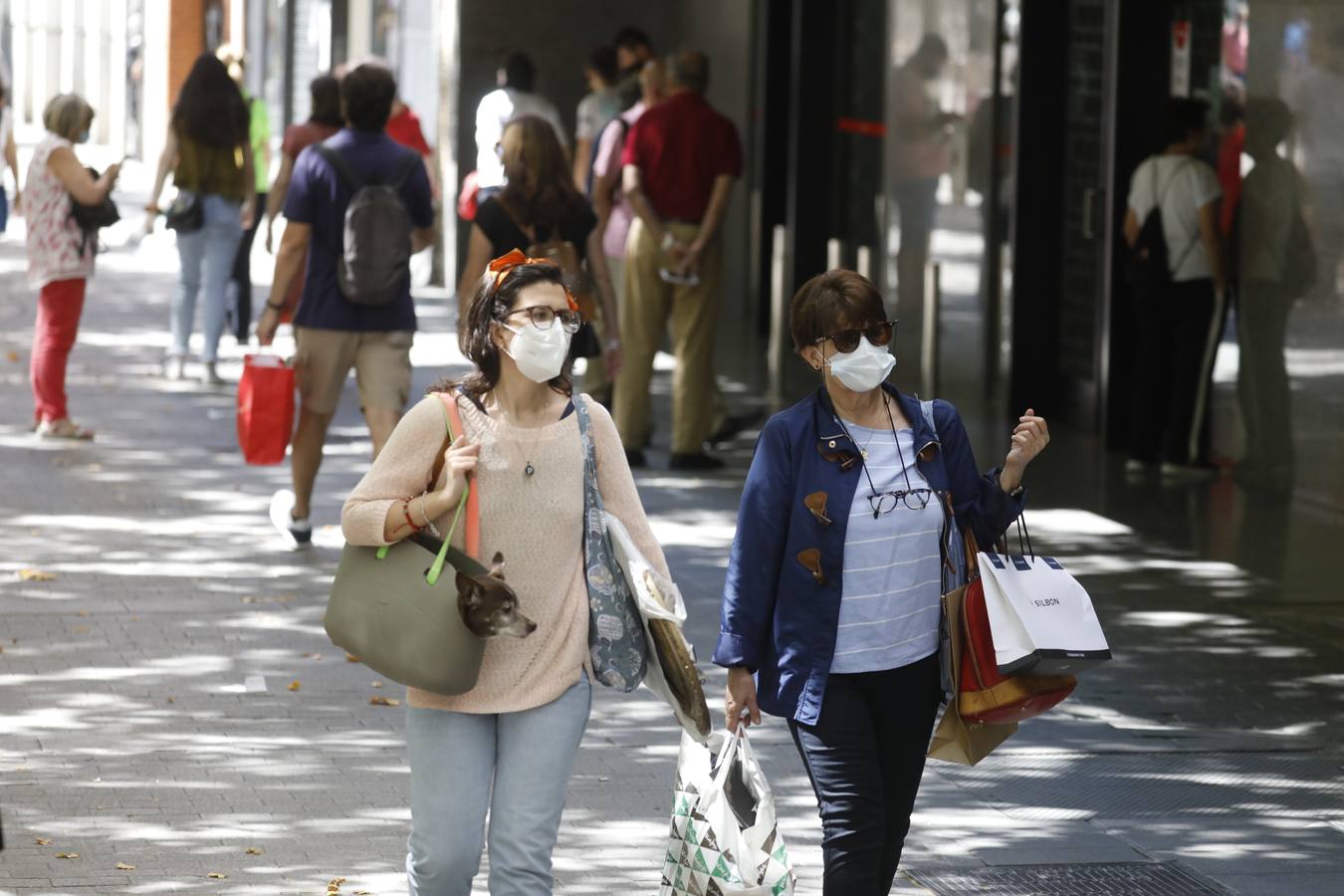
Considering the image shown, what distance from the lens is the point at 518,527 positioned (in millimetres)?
4484

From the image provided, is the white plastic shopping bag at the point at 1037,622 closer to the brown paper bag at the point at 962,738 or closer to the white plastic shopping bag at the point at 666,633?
the brown paper bag at the point at 962,738

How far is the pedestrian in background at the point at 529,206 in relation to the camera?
378 inches

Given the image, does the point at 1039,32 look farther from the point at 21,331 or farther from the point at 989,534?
the point at 989,534

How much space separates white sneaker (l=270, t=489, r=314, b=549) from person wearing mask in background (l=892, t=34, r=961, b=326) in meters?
7.53

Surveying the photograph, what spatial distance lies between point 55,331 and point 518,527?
891 centimetres

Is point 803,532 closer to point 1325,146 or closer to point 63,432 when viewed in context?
point 1325,146

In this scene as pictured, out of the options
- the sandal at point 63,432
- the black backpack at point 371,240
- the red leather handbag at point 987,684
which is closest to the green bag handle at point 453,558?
the red leather handbag at point 987,684

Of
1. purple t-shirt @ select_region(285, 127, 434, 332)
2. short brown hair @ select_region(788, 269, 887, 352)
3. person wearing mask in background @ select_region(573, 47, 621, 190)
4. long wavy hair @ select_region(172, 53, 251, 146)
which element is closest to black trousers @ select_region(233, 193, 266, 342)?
long wavy hair @ select_region(172, 53, 251, 146)

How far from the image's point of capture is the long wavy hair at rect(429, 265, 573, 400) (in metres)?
4.58

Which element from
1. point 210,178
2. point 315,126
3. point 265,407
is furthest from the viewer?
point 210,178

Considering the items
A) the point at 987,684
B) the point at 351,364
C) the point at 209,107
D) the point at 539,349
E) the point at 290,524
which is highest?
the point at 209,107

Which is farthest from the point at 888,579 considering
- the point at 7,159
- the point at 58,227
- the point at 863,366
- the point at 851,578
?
the point at 7,159

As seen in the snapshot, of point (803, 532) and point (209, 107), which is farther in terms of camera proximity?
point (209, 107)

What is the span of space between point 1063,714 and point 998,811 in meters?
1.27
